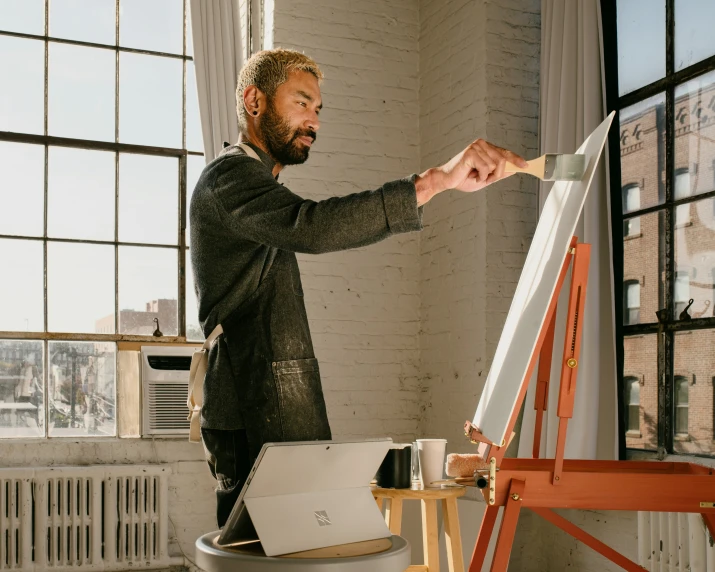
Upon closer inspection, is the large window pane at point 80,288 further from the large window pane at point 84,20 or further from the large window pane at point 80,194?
the large window pane at point 84,20

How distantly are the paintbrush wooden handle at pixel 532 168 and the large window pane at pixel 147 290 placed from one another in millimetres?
2770

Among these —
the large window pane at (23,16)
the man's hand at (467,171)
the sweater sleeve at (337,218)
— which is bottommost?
the sweater sleeve at (337,218)

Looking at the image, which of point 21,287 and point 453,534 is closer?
point 453,534

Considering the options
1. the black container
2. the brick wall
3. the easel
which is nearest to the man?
the easel

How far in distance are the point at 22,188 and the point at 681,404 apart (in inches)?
115

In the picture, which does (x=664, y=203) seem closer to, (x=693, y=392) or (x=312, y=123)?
(x=693, y=392)

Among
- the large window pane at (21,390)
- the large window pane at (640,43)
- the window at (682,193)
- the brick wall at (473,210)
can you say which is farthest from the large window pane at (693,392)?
the large window pane at (21,390)

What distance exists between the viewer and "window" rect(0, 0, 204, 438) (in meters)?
3.87

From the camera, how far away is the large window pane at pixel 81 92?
4.02 m

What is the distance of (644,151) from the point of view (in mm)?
3340

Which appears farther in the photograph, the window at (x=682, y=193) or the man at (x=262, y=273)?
the window at (x=682, y=193)

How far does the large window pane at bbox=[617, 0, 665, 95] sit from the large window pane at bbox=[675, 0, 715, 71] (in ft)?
0.34

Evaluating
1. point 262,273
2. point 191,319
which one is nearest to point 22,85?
point 191,319

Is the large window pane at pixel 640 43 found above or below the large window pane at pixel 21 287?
above
